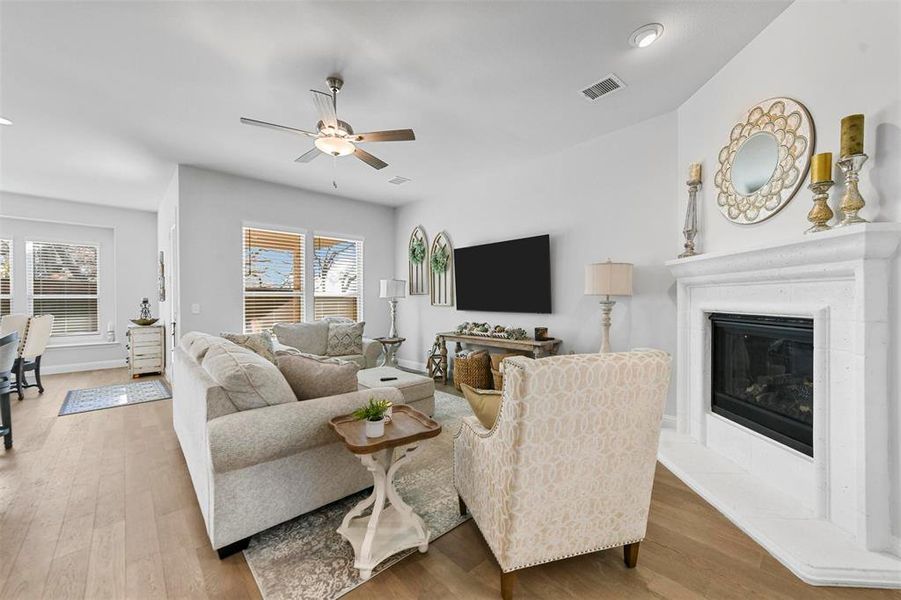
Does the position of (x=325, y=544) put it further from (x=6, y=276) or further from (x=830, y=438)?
(x=6, y=276)

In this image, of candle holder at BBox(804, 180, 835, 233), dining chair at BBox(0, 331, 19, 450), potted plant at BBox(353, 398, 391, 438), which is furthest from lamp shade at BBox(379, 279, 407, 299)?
candle holder at BBox(804, 180, 835, 233)

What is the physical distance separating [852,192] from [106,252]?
29.5 ft

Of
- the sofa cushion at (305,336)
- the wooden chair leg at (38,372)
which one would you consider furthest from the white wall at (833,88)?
the wooden chair leg at (38,372)

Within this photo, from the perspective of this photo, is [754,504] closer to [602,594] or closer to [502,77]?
[602,594]

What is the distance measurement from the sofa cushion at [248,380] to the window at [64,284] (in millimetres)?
6290

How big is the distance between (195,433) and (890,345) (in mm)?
3518

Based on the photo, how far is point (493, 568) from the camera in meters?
1.63

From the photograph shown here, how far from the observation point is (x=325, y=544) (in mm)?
1786

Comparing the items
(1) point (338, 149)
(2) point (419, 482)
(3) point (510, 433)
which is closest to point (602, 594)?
(3) point (510, 433)

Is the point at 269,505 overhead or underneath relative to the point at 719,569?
overhead

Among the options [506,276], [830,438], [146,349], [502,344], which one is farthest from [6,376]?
[830,438]

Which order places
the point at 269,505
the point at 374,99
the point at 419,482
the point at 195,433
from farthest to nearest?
1. the point at 374,99
2. the point at 419,482
3. the point at 195,433
4. the point at 269,505

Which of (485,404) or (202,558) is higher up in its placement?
(485,404)

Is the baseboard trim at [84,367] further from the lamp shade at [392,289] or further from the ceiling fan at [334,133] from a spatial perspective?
the ceiling fan at [334,133]
